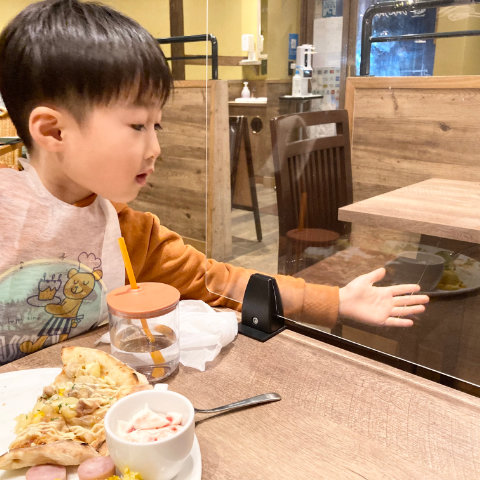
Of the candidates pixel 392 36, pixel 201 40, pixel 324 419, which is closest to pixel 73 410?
pixel 324 419

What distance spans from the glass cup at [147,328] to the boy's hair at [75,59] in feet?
0.96

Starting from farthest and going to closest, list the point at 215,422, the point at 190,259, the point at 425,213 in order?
the point at 190,259, the point at 425,213, the point at 215,422

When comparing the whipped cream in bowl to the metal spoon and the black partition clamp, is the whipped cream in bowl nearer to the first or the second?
the metal spoon

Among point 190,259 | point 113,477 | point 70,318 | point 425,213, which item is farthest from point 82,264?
point 425,213

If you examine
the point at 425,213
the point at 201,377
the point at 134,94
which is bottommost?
the point at 201,377

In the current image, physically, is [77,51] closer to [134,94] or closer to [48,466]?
[134,94]

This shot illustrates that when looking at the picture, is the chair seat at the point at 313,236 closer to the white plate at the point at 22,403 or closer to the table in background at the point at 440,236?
the table in background at the point at 440,236

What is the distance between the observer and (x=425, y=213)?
68 cm

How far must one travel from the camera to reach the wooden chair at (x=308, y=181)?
821 millimetres

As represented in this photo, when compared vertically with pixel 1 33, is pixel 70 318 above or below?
below

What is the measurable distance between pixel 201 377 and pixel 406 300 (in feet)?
1.14

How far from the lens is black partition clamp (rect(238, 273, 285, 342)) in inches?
31.7

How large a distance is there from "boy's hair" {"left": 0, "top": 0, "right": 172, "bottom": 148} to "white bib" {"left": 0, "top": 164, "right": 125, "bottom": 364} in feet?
0.46

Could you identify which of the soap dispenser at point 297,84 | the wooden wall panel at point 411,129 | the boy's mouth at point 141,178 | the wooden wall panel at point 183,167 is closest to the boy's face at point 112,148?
the boy's mouth at point 141,178
